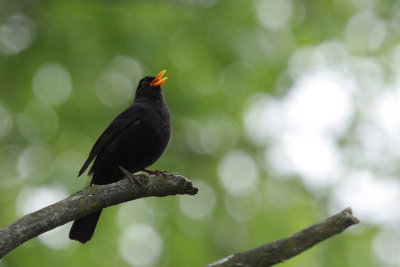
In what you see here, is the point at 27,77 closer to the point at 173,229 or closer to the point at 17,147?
the point at 17,147

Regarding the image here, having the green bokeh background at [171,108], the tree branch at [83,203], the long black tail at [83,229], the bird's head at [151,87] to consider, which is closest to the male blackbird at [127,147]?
the long black tail at [83,229]

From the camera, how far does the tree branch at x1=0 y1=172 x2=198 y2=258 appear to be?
3.12 meters

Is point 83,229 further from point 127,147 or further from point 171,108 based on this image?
point 171,108

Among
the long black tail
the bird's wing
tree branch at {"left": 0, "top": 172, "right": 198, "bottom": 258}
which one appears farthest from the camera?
the bird's wing

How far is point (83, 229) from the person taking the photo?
461 cm

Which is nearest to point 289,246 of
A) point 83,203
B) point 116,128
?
point 83,203

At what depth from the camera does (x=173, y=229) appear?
24.2ft

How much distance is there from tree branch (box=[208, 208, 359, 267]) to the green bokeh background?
3463 millimetres

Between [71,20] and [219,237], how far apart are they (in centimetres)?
351

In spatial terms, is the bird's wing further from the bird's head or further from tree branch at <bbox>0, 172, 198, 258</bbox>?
tree branch at <bbox>0, 172, 198, 258</bbox>

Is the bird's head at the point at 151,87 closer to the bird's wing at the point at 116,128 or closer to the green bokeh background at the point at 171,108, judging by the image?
the bird's wing at the point at 116,128

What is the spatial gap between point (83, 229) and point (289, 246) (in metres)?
1.76

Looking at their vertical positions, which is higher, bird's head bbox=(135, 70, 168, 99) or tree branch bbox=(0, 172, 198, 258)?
bird's head bbox=(135, 70, 168, 99)

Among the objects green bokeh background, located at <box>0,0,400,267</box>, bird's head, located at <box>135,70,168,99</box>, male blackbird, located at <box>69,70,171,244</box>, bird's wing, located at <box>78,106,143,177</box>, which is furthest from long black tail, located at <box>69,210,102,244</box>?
green bokeh background, located at <box>0,0,400,267</box>
